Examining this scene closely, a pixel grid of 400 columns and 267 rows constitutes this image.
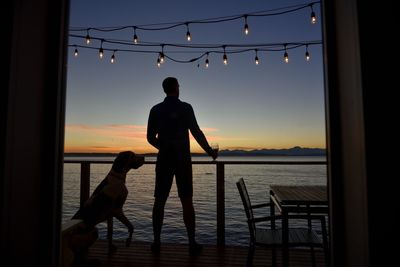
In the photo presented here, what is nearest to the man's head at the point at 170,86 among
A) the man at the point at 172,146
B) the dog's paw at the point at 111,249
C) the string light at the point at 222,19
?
the man at the point at 172,146

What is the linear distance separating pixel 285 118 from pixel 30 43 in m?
28.5

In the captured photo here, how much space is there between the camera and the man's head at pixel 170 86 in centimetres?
304

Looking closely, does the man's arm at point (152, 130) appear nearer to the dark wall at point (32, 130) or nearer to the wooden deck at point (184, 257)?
the wooden deck at point (184, 257)

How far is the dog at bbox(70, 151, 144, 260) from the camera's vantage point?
2436 millimetres

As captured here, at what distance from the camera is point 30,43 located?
47.4 inches

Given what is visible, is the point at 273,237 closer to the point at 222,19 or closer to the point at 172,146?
the point at 172,146

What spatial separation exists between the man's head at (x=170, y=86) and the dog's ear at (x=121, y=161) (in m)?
0.75

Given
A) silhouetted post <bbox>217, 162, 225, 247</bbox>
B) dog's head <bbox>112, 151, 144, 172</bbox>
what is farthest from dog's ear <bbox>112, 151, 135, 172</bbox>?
silhouetted post <bbox>217, 162, 225, 247</bbox>

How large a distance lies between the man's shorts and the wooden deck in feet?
1.98

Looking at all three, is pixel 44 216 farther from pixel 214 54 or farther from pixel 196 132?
pixel 214 54

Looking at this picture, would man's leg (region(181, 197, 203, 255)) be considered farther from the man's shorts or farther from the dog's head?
the dog's head

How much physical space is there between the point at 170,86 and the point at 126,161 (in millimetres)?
884

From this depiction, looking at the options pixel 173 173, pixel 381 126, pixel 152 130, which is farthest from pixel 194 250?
pixel 381 126

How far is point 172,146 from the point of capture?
2963mm
